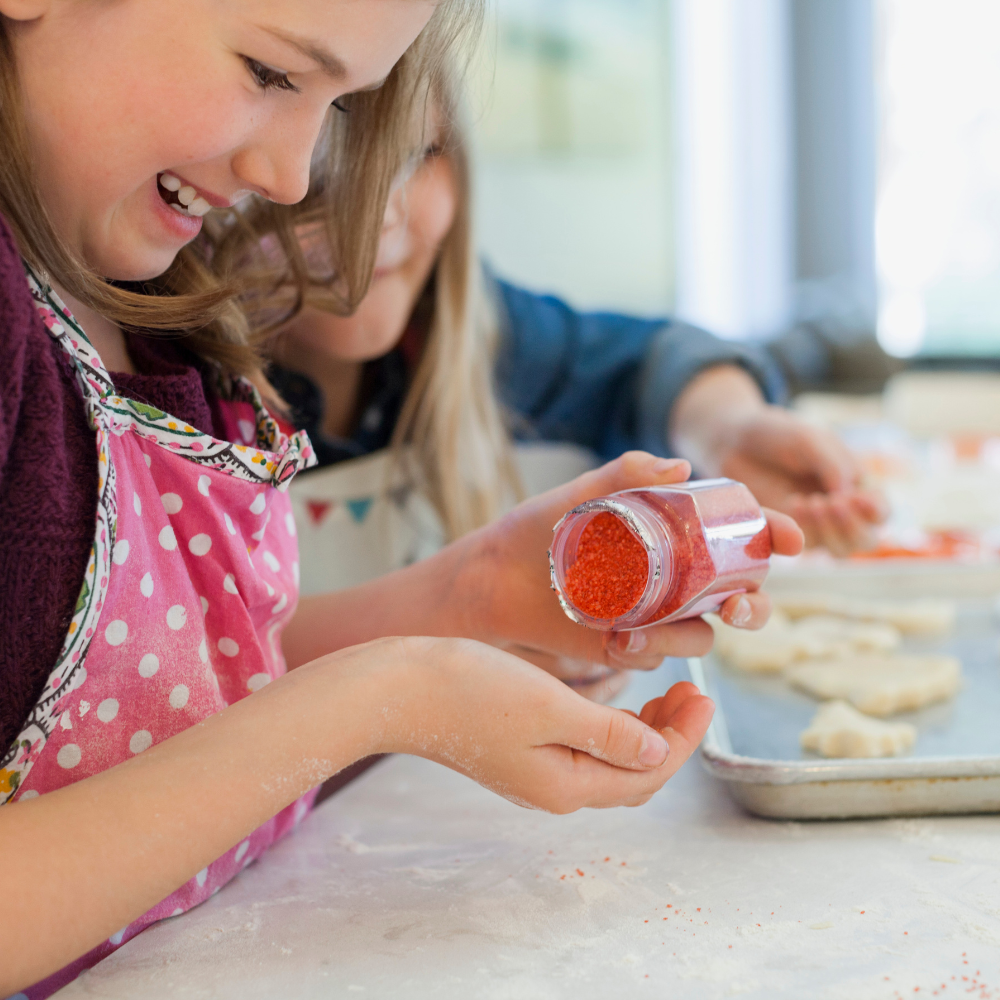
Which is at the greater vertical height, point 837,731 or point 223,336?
point 223,336

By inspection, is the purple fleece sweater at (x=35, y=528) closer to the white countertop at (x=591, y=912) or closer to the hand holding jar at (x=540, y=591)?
the white countertop at (x=591, y=912)

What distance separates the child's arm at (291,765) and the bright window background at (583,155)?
2.27 m

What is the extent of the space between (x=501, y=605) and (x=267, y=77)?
0.37 meters

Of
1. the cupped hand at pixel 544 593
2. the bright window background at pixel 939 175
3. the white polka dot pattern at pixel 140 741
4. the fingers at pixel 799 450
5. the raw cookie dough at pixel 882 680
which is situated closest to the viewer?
the white polka dot pattern at pixel 140 741

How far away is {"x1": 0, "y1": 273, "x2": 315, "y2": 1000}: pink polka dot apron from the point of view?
1.65 ft

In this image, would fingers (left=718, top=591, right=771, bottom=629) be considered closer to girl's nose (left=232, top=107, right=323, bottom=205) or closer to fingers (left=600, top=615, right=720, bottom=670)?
fingers (left=600, top=615, right=720, bottom=670)

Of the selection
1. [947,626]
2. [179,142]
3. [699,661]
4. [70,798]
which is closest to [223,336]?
[179,142]

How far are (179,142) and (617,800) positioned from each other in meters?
0.40

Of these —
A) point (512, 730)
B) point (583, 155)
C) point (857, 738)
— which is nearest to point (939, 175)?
point (583, 155)

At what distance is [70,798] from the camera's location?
1.43 ft

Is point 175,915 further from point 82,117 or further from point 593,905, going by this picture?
point 82,117

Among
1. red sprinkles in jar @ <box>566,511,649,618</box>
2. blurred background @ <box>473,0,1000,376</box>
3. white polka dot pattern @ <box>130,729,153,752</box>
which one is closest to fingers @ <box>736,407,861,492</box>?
red sprinkles in jar @ <box>566,511,649,618</box>

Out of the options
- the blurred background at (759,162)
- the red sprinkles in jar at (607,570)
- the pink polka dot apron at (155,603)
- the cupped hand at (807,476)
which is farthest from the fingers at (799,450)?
the blurred background at (759,162)

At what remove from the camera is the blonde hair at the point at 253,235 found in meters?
0.51
